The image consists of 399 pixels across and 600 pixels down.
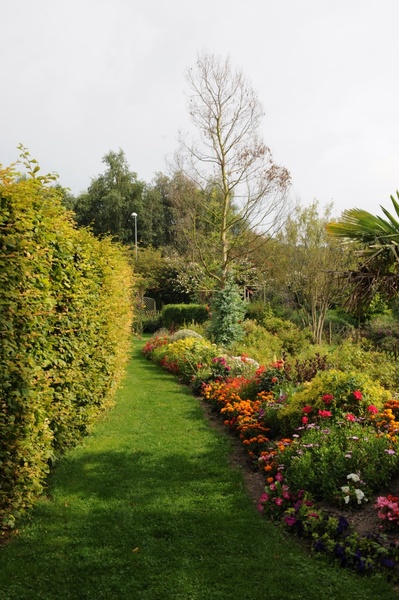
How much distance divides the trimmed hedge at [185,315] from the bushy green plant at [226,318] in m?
3.94

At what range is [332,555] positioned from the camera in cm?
356

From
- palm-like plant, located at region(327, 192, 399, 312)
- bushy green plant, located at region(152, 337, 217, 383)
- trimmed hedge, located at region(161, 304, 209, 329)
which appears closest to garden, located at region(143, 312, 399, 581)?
palm-like plant, located at region(327, 192, 399, 312)

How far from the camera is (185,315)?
1986 cm

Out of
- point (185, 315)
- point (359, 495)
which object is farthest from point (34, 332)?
point (185, 315)

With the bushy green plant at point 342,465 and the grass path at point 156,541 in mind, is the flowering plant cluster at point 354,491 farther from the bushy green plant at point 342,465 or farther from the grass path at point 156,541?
the grass path at point 156,541

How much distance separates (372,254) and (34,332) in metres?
4.06

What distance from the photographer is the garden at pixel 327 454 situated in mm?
3682

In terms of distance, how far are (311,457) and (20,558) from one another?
2.73 m

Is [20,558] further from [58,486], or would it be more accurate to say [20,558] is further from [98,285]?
[98,285]

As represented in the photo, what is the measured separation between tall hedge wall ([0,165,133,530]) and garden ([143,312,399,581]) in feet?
7.26

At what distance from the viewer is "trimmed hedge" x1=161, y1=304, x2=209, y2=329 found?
1931cm

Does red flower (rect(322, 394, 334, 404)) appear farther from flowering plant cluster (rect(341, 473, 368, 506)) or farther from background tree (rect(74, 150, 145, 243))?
background tree (rect(74, 150, 145, 243))

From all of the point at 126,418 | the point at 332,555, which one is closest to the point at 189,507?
the point at 332,555

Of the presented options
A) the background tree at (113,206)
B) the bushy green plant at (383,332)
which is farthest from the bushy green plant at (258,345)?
the background tree at (113,206)
